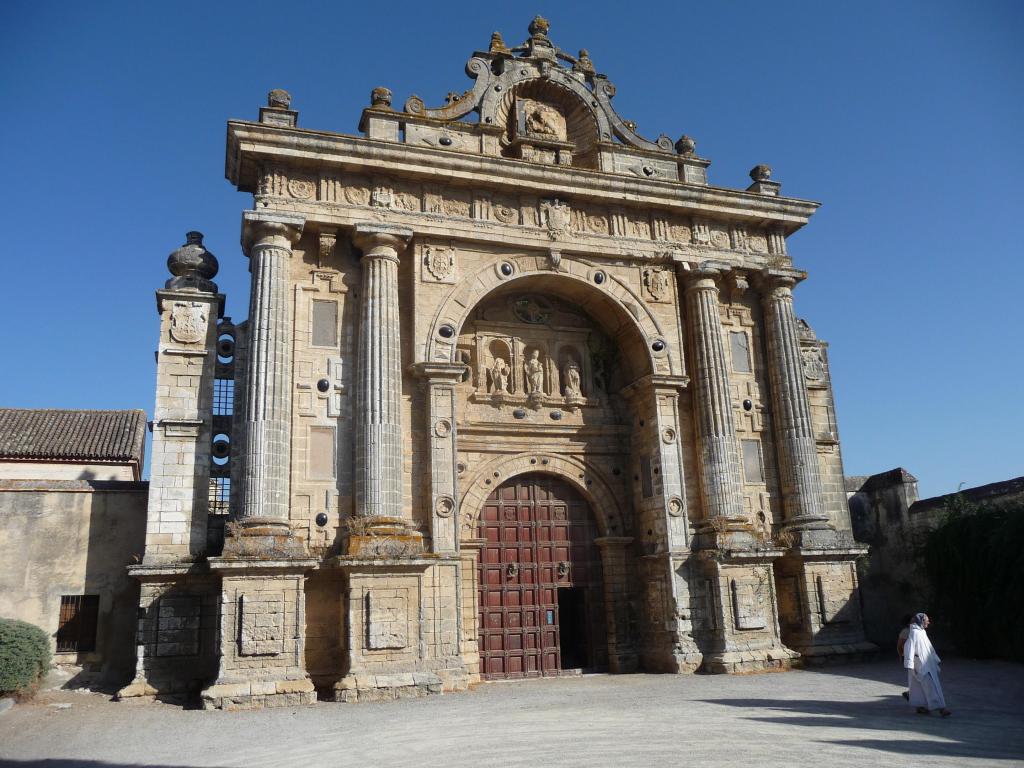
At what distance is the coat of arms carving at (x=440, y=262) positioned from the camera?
16119 millimetres

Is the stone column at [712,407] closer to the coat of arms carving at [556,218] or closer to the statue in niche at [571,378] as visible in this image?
the statue in niche at [571,378]

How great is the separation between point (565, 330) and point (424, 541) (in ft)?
19.6

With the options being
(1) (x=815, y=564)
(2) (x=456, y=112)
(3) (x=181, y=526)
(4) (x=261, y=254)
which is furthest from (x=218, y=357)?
(1) (x=815, y=564)

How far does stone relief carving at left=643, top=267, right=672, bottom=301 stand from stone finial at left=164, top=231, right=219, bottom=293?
344 inches

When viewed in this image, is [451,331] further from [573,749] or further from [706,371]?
[573,749]

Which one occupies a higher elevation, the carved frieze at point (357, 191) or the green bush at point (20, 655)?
the carved frieze at point (357, 191)

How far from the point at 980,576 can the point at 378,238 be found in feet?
44.6

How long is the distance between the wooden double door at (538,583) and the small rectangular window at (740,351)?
4.56 meters

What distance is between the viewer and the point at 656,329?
17531mm

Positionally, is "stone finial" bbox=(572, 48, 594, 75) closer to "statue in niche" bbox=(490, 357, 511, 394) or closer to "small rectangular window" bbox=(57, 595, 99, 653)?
"statue in niche" bbox=(490, 357, 511, 394)

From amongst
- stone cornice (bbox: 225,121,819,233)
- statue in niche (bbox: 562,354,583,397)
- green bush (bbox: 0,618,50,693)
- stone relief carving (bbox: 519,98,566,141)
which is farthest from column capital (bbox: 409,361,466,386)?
green bush (bbox: 0,618,50,693)

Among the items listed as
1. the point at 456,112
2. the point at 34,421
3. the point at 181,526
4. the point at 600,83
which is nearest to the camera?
the point at 181,526

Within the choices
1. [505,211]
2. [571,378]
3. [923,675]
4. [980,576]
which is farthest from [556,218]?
[980,576]

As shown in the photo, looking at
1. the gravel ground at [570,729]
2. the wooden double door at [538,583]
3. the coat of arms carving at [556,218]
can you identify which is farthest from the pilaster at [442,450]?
the coat of arms carving at [556,218]
